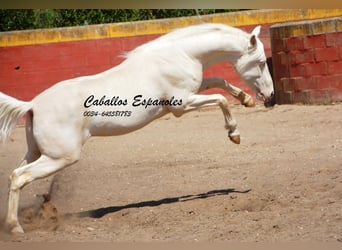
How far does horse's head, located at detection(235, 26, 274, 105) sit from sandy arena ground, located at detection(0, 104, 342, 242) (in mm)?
700

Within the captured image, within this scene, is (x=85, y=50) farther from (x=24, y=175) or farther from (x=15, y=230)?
(x=15, y=230)

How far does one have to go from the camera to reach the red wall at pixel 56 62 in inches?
369

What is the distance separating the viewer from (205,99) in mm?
5879

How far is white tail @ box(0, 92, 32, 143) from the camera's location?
557 centimetres

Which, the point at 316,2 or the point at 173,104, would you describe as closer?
the point at 173,104

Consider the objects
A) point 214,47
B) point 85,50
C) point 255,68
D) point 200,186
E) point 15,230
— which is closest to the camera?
point 15,230

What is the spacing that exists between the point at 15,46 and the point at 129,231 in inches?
183

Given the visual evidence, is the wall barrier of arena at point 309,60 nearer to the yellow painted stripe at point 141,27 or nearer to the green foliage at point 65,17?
the yellow painted stripe at point 141,27

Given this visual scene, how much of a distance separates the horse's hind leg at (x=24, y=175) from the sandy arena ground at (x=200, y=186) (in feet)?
0.43

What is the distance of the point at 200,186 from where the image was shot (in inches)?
256

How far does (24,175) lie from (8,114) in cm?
44

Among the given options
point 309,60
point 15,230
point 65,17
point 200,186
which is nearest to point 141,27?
point 65,17

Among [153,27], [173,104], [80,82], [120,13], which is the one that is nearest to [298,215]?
[173,104]

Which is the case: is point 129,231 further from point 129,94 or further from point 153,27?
point 153,27
